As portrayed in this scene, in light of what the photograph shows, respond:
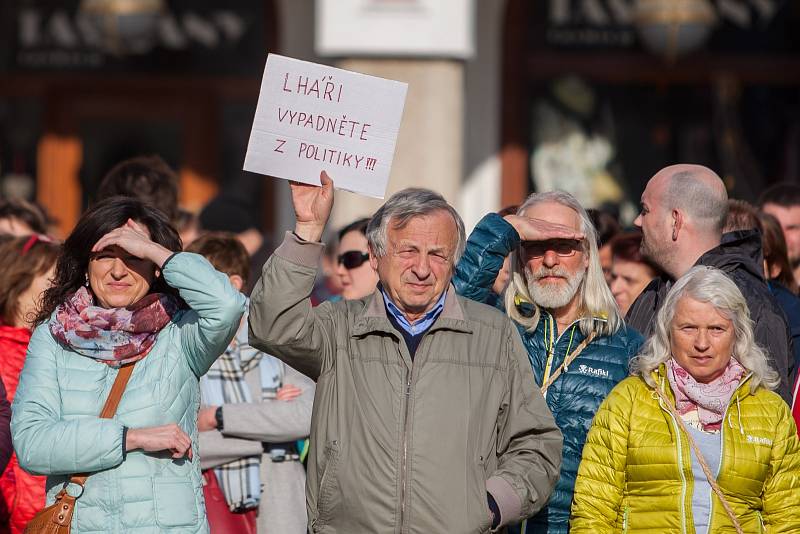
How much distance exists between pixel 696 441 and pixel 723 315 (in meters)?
0.41

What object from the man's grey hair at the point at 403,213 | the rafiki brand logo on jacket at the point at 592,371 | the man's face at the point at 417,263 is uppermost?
the man's grey hair at the point at 403,213

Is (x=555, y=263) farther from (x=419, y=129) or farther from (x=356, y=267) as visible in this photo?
(x=419, y=129)

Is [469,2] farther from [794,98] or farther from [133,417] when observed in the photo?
[133,417]

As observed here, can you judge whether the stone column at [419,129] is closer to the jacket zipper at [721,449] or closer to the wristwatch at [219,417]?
the wristwatch at [219,417]

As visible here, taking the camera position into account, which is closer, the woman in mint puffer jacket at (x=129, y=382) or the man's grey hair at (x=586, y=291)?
the woman in mint puffer jacket at (x=129, y=382)

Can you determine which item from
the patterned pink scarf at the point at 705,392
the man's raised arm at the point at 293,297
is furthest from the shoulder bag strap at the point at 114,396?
the patterned pink scarf at the point at 705,392

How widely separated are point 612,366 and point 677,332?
0.27 meters

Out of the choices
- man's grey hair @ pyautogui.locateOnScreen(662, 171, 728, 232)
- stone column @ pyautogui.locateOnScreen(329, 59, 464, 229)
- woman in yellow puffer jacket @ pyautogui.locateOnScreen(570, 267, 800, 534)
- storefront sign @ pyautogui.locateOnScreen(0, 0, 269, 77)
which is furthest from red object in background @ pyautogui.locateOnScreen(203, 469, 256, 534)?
storefront sign @ pyautogui.locateOnScreen(0, 0, 269, 77)

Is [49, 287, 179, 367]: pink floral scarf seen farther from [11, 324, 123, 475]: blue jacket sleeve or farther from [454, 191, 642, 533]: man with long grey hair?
[454, 191, 642, 533]: man with long grey hair

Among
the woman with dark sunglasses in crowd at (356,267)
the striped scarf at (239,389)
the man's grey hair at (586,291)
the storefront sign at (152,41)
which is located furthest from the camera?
the storefront sign at (152,41)

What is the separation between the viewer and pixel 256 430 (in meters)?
5.21

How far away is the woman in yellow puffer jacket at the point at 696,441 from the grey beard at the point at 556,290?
36cm

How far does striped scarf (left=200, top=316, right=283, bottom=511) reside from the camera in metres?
5.27

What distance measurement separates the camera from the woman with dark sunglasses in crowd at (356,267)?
5.97 m
